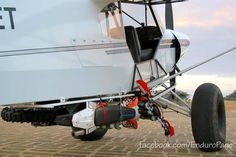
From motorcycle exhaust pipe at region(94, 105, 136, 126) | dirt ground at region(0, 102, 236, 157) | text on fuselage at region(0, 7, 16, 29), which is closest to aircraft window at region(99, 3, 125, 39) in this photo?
motorcycle exhaust pipe at region(94, 105, 136, 126)

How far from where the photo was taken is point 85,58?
521 cm

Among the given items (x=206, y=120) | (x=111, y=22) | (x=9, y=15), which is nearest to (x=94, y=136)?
(x=206, y=120)

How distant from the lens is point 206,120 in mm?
6379

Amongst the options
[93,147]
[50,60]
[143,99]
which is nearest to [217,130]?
[143,99]

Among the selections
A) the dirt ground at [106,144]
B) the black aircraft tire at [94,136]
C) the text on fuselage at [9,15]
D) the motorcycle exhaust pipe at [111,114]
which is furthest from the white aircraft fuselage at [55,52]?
the black aircraft tire at [94,136]

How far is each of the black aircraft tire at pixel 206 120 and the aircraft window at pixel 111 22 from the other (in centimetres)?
157

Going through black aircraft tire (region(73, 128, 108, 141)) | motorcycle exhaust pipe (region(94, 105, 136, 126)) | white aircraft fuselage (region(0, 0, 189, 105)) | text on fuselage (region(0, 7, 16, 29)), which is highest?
text on fuselage (region(0, 7, 16, 29))

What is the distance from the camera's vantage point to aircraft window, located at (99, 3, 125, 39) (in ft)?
18.1

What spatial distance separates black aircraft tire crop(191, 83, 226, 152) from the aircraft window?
5.14 feet

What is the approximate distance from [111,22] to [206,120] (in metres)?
1.98

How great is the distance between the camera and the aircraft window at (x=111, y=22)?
5.51 m

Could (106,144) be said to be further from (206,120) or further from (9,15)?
(9,15)

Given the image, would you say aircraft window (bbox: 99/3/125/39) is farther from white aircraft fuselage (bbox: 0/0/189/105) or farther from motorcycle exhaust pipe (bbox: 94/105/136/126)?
motorcycle exhaust pipe (bbox: 94/105/136/126)

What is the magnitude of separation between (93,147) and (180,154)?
1.51 meters
